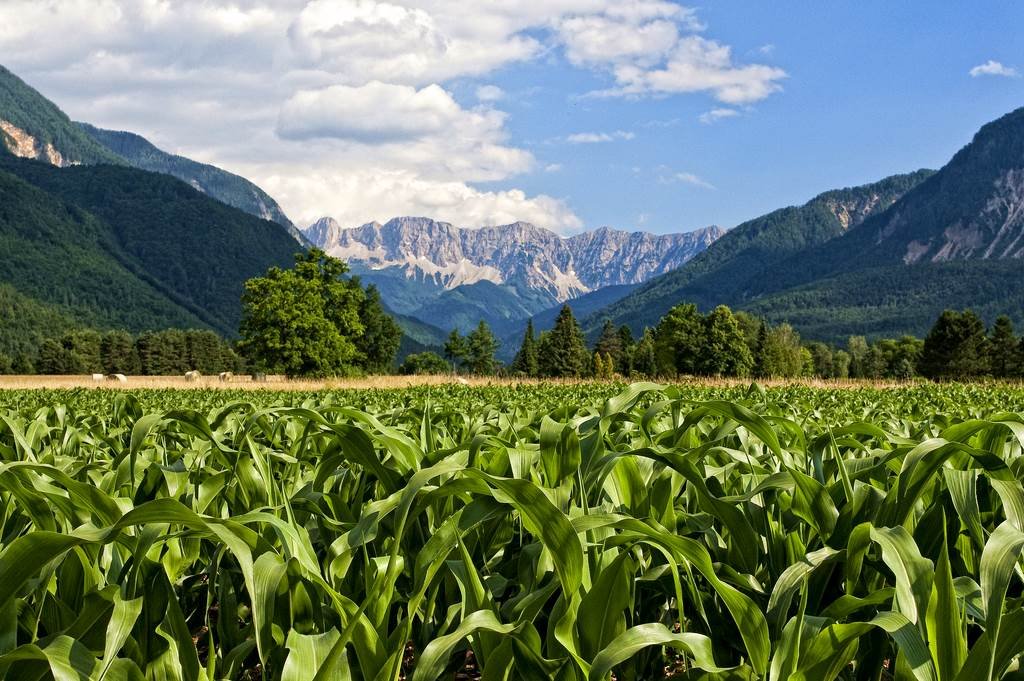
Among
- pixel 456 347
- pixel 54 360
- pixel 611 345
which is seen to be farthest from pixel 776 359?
pixel 54 360

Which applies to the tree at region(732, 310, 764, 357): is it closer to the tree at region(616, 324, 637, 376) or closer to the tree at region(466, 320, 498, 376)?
the tree at region(616, 324, 637, 376)

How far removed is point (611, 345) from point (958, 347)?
1973 inches

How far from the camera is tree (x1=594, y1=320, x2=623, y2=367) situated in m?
110

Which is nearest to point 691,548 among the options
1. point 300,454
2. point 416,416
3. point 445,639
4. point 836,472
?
point 445,639

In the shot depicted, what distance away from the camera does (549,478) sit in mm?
1726

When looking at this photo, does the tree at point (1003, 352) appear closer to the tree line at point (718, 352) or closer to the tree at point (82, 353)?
the tree line at point (718, 352)

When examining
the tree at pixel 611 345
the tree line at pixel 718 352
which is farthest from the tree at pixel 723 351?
the tree at pixel 611 345

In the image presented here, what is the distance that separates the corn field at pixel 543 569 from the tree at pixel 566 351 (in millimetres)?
95335

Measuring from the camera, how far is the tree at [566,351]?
98.6 metres

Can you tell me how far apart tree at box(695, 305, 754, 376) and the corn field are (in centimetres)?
7663

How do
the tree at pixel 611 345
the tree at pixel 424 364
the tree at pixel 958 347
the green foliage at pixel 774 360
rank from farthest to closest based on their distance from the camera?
1. the tree at pixel 424 364
2. the tree at pixel 611 345
3. the green foliage at pixel 774 360
4. the tree at pixel 958 347


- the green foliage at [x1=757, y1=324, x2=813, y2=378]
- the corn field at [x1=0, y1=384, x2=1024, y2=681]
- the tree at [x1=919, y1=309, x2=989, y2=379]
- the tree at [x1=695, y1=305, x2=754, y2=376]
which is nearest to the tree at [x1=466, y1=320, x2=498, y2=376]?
the green foliage at [x1=757, y1=324, x2=813, y2=378]

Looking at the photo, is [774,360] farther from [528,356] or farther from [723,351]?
[528,356]

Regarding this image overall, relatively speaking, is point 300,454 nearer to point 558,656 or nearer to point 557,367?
point 558,656
